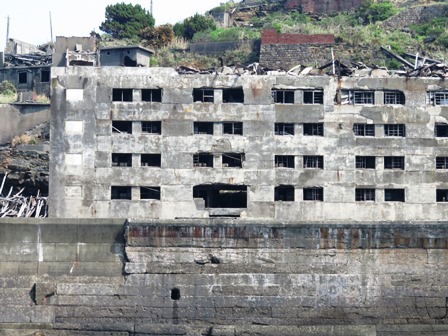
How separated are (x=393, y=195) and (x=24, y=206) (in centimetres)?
1844

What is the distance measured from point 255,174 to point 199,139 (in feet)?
10.7

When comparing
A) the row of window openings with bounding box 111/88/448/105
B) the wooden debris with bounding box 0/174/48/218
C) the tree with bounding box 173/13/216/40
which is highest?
the tree with bounding box 173/13/216/40

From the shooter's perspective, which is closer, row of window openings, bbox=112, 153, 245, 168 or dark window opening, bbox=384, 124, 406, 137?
row of window openings, bbox=112, 153, 245, 168

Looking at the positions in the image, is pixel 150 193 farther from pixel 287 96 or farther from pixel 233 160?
pixel 287 96

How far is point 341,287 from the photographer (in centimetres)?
4409

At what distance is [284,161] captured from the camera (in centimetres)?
5553

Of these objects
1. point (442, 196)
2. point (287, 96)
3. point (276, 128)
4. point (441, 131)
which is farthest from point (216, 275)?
point (441, 131)

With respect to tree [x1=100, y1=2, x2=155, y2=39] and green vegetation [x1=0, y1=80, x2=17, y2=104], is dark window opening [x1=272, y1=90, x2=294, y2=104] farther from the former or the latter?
tree [x1=100, y1=2, x2=155, y2=39]

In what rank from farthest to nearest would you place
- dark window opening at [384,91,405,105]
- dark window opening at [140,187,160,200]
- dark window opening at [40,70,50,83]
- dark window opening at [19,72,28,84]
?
dark window opening at [19,72,28,84] → dark window opening at [40,70,50,83] → dark window opening at [384,91,405,105] → dark window opening at [140,187,160,200]

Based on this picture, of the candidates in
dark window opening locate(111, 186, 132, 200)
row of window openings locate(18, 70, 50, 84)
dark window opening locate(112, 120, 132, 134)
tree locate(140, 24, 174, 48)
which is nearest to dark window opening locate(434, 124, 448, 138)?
dark window opening locate(112, 120, 132, 134)

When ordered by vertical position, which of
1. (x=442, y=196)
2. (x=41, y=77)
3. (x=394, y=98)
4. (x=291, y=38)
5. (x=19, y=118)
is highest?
(x=291, y=38)

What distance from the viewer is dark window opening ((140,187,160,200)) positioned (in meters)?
55.1

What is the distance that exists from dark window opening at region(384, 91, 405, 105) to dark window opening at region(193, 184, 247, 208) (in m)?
8.40

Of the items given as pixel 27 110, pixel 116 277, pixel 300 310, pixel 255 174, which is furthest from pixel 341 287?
pixel 27 110
